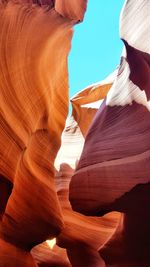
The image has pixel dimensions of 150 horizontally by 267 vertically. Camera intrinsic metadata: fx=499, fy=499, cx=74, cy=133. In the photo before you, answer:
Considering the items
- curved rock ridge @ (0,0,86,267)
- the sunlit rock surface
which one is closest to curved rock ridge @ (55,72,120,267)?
the sunlit rock surface

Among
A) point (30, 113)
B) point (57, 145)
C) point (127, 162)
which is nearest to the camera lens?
point (127, 162)

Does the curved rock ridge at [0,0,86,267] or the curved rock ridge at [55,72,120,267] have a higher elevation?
the curved rock ridge at [0,0,86,267]

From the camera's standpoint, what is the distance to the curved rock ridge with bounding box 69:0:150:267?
4.45 feet

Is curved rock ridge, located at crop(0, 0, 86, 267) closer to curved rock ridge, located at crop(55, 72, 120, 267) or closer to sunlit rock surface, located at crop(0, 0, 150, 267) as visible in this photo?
sunlit rock surface, located at crop(0, 0, 150, 267)

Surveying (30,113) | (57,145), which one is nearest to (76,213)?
(57,145)

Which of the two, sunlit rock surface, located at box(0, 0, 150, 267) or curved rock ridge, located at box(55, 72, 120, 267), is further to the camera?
curved rock ridge, located at box(55, 72, 120, 267)

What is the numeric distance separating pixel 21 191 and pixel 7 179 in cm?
13

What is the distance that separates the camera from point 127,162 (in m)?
1.40

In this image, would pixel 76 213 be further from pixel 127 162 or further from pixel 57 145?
pixel 127 162

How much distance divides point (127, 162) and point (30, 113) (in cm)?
37

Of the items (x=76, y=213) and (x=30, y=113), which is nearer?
(x=30, y=113)

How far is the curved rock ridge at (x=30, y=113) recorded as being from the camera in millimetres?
1400

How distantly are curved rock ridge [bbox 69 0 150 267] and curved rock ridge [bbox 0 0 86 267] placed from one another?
200 millimetres

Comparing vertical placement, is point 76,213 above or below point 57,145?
below
